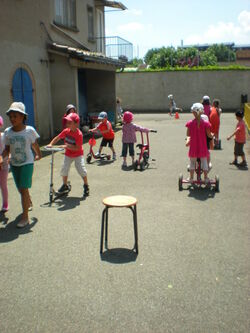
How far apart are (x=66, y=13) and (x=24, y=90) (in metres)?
6.30

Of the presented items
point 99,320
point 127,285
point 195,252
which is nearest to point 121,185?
point 195,252

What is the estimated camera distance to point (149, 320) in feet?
11.9

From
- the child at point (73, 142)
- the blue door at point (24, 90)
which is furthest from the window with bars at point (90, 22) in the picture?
the child at point (73, 142)

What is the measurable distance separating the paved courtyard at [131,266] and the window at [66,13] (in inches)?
453

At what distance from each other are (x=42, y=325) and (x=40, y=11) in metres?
13.5

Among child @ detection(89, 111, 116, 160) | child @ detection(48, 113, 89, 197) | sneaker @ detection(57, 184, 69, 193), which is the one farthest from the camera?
child @ detection(89, 111, 116, 160)

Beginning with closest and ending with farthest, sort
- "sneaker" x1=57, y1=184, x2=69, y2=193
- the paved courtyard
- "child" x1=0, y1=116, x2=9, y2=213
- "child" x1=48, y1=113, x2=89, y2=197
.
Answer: the paved courtyard → "child" x1=0, y1=116, x2=9, y2=213 → "child" x1=48, y1=113, x2=89, y2=197 → "sneaker" x1=57, y1=184, x2=69, y2=193

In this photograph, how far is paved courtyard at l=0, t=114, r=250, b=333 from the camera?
12.1ft

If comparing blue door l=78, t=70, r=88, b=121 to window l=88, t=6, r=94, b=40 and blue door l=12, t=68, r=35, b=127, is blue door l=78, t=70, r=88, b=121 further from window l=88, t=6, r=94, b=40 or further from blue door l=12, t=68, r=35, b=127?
blue door l=12, t=68, r=35, b=127

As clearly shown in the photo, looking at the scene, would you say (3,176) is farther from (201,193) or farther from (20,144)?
(201,193)

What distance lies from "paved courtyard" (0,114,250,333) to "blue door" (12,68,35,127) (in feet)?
19.8

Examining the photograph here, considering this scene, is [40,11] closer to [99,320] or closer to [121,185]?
[121,185]

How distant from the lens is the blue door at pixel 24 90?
1326 centimetres

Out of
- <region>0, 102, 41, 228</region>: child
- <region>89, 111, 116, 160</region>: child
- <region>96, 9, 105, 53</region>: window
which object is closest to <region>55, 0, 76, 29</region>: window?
<region>96, 9, 105, 53</region>: window
